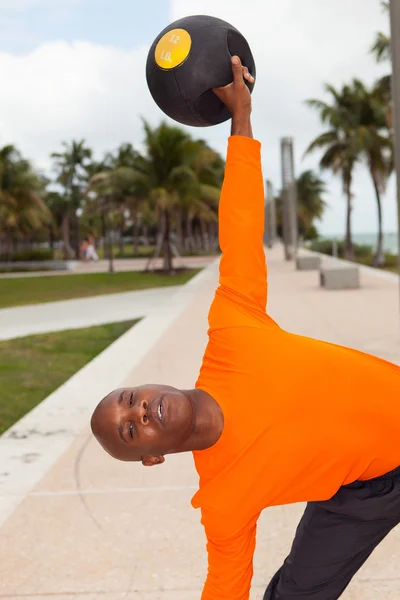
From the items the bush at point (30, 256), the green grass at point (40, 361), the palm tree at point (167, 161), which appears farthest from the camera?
the bush at point (30, 256)

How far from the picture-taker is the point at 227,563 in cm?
183

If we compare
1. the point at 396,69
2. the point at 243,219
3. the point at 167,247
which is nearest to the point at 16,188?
the point at 167,247

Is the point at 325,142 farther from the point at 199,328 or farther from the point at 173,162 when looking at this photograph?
the point at 199,328

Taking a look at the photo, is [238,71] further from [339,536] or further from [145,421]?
[339,536]

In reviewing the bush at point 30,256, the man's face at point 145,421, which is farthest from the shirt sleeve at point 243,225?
the bush at point 30,256

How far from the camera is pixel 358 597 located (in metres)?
2.85

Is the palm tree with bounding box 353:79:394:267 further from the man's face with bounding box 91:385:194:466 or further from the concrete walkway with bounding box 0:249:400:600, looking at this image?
the man's face with bounding box 91:385:194:466

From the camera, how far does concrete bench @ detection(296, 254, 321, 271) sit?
24848mm

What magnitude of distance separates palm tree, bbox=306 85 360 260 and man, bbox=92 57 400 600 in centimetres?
4178

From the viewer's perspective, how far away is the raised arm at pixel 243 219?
6.81 ft

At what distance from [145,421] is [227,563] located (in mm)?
460

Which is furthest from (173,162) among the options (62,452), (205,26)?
(205,26)

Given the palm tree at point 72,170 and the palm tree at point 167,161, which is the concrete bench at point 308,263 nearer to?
the palm tree at point 167,161

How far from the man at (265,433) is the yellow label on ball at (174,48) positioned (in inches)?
29.6
